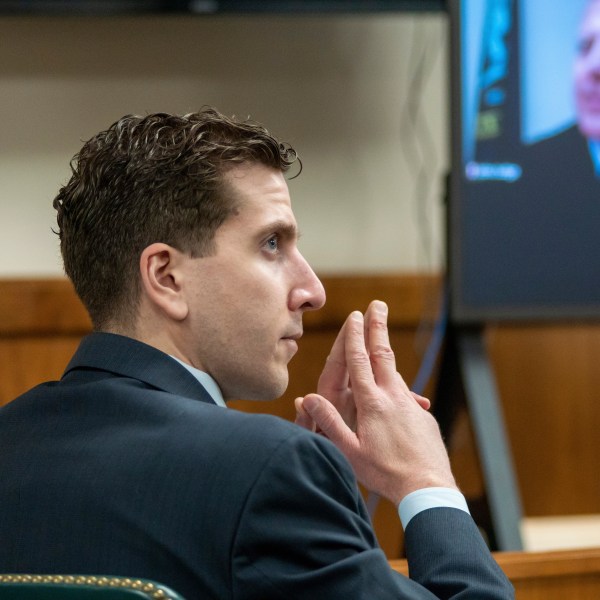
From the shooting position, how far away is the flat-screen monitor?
225cm

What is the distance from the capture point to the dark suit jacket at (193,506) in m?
0.91

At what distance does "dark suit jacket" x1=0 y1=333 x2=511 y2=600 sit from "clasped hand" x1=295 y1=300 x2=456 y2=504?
108mm

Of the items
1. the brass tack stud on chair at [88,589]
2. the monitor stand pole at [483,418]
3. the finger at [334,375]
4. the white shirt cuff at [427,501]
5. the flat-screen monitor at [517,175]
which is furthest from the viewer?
the flat-screen monitor at [517,175]

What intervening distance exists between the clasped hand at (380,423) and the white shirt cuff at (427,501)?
0.01 metres

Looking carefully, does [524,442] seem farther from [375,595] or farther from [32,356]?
[375,595]

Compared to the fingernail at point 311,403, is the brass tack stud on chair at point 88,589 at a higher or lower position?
higher

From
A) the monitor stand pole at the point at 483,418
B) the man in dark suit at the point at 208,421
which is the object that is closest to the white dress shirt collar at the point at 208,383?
the man in dark suit at the point at 208,421

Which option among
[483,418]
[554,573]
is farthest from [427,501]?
[483,418]

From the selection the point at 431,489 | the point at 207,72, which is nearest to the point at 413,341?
the point at 207,72

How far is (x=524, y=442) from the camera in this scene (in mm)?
2746

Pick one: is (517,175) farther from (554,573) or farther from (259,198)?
(259,198)

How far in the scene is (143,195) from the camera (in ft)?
3.88

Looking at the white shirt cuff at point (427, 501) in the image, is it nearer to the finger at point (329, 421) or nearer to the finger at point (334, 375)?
the finger at point (329, 421)

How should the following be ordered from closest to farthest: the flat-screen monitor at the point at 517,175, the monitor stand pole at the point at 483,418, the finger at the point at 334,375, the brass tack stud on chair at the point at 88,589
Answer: the brass tack stud on chair at the point at 88,589
the finger at the point at 334,375
the monitor stand pole at the point at 483,418
the flat-screen monitor at the point at 517,175
